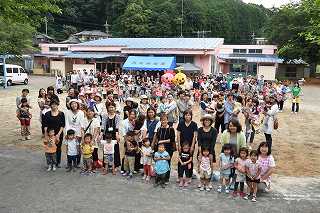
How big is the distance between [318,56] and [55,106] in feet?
109

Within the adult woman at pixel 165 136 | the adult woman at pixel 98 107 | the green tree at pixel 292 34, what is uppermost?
the green tree at pixel 292 34

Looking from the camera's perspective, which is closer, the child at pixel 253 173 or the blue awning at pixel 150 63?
the child at pixel 253 173

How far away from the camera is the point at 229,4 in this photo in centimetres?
7400

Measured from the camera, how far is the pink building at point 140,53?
33.8 metres

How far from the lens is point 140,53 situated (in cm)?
3500

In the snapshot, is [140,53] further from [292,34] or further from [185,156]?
[185,156]

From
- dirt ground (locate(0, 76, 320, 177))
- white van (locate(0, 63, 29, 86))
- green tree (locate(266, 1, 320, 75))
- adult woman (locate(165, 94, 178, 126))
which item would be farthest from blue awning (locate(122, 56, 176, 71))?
adult woman (locate(165, 94, 178, 126))

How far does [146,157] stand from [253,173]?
2085 mm

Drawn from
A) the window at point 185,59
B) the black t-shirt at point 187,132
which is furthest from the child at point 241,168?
the window at point 185,59

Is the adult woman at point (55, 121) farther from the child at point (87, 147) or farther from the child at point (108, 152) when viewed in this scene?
the child at point (108, 152)

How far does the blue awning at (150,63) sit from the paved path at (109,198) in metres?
22.5

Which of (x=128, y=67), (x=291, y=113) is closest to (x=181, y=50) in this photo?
(x=128, y=67)

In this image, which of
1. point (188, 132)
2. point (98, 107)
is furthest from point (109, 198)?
point (98, 107)

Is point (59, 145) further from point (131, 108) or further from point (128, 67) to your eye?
point (128, 67)
